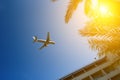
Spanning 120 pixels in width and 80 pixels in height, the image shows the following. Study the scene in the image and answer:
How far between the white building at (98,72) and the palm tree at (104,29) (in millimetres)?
28626

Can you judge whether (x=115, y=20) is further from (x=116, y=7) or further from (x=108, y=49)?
(x=108, y=49)

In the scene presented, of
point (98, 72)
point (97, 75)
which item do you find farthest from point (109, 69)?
point (97, 75)

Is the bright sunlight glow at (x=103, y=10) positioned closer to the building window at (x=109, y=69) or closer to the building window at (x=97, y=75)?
the building window at (x=97, y=75)

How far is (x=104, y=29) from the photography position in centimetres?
966

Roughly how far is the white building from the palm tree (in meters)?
28.6

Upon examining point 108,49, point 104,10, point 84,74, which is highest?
point 104,10

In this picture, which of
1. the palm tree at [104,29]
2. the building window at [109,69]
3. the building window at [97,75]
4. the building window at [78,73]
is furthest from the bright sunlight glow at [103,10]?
the building window at [78,73]

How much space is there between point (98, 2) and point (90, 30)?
1617 mm

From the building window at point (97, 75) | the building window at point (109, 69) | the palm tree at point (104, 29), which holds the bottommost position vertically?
the building window at point (97, 75)

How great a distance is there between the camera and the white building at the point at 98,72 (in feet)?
126

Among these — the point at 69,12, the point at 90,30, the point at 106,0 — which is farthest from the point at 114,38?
the point at 69,12

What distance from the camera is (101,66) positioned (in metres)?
40.3

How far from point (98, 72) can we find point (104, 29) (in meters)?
31.9

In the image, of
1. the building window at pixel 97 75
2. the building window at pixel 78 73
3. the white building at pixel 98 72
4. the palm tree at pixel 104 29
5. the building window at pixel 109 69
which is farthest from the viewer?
the building window at pixel 78 73
